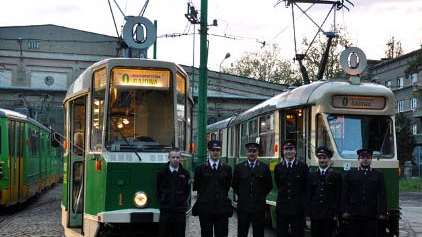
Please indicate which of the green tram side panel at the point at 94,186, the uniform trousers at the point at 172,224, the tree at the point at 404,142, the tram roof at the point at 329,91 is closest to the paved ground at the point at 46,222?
the tram roof at the point at 329,91

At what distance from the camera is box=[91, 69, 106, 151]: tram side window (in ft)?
31.2

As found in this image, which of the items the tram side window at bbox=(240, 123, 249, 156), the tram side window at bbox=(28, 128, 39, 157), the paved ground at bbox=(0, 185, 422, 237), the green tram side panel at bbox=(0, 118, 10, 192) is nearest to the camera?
the paved ground at bbox=(0, 185, 422, 237)

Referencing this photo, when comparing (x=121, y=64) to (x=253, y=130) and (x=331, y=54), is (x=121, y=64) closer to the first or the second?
(x=253, y=130)

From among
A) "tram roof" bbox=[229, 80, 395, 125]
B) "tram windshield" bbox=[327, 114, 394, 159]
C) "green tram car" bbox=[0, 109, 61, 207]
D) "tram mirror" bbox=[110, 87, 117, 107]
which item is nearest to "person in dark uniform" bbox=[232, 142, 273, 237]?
"tram mirror" bbox=[110, 87, 117, 107]

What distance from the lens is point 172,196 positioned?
8867 millimetres

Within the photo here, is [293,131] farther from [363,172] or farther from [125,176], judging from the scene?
[125,176]

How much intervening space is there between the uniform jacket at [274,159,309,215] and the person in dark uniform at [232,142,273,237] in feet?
0.84

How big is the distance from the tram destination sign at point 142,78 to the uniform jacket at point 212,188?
1.42 meters

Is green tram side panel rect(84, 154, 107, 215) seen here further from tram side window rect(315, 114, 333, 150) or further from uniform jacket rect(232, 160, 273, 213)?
tram side window rect(315, 114, 333, 150)

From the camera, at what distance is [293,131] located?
13320 millimetres

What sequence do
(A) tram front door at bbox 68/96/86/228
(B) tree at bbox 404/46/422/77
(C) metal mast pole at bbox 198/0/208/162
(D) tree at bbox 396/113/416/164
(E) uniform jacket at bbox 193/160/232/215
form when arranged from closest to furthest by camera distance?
(E) uniform jacket at bbox 193/160/232/215 → (A) tram front door at bbox 68/96/86/228 → (C) metal mast pole at bbox 198/0/208/162 → (B) tree at bbox 404/46/422/77 → (D) tree at bbox 396/113/416/164

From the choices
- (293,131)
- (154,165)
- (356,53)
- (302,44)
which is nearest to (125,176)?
(154,165)

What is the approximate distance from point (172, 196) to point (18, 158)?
9761 mm

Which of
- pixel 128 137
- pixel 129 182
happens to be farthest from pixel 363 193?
pixel 128 137
